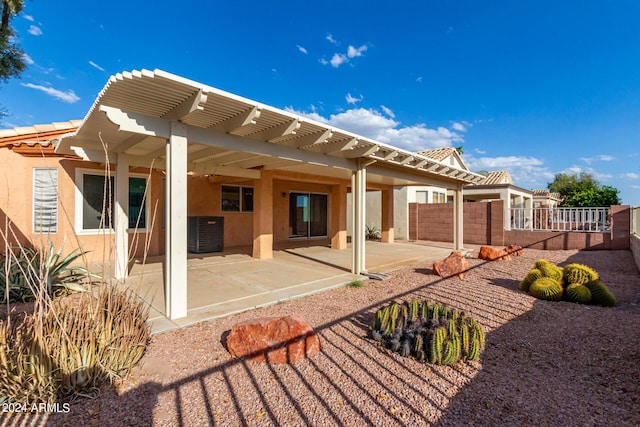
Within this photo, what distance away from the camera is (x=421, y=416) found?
229 centimetres

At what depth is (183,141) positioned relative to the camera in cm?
414

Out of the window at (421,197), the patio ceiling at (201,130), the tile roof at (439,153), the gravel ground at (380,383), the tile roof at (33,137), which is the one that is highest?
the tile roof at (439,153)

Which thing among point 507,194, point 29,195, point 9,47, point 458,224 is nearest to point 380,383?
point 29,195

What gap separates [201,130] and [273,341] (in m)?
3.10

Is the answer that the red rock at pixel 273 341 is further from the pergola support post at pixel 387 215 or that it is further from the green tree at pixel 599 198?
the green tree at pixel 599 198

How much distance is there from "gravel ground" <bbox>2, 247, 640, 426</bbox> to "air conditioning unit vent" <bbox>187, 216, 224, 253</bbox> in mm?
5564

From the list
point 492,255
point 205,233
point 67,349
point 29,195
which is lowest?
point 492,255

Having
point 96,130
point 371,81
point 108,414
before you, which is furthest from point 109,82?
point 371,81

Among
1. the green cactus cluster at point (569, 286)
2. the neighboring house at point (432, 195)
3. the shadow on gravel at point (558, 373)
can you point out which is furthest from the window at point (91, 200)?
the neighboring house at point (432, 195)

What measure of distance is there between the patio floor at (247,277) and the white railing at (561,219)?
14.6 ft

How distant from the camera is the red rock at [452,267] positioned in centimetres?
677

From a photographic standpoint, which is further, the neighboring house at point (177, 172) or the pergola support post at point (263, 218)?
the pergola support post at point (263, 218)

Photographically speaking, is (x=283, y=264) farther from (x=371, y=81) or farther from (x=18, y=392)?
(x=371, y=81)

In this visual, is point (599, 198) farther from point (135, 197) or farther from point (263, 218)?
point (135, 197)
